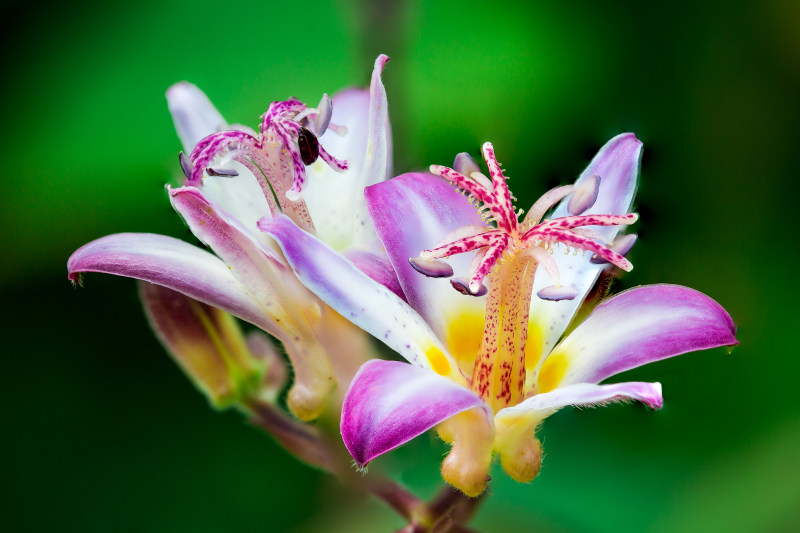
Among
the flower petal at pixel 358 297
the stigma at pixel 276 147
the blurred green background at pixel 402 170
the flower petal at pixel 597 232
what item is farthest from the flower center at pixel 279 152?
the blurred green background at pixel 402 170

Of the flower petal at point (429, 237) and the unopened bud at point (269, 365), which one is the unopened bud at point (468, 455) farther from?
the unopened bud at point (269, 365)

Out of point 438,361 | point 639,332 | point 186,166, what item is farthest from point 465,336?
point 186,166

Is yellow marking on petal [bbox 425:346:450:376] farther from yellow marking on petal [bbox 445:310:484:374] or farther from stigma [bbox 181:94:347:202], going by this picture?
stigma [bbox 181:94:347:202]

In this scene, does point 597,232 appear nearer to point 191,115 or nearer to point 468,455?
point 468,455

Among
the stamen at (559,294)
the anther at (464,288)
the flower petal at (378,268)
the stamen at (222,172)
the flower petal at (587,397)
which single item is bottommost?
the flower petal at (587,397)

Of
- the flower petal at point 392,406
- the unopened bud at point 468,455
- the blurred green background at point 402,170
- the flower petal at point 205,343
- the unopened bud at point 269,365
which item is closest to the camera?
the flower petal at point 392,406

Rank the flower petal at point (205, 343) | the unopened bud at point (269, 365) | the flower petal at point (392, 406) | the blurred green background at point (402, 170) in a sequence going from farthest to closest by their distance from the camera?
1. the blurred green background at point (402, 170)
2. the unopened bud at point (269, 365)
3. the flower petal at point (205, 343)
4. the flower petal at point (392, 406)

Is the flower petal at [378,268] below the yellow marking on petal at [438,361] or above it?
above
